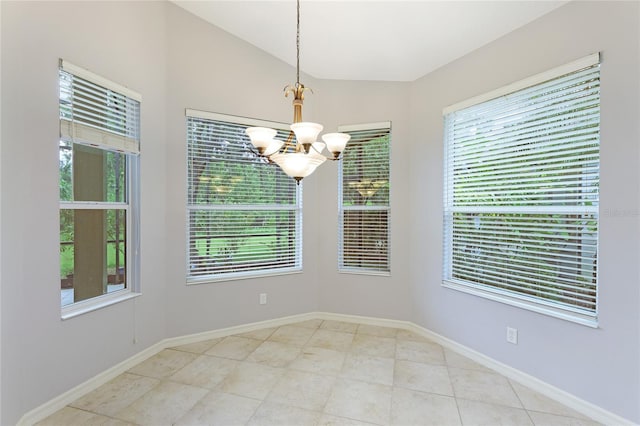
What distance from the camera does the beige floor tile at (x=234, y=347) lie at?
3.02 m

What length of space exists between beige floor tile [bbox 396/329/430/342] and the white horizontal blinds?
316 cm

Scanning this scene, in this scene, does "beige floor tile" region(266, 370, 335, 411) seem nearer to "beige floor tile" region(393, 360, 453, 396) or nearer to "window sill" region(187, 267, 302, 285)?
"beige floor tile" region(393, 360, 453, 396)

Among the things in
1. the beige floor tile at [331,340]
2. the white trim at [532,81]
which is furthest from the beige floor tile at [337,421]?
the white trim at [532,81]

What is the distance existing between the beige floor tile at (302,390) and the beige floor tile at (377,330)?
106 cm

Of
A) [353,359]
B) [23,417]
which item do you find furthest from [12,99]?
[353,359]

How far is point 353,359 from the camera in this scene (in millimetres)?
2959

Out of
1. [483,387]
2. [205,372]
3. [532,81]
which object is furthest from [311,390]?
[532,81]

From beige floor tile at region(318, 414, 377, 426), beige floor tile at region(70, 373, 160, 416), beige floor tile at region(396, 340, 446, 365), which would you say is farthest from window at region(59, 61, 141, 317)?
beige floor tile at region(396, 340, 446, 365)

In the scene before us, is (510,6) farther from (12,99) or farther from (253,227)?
(12,99)

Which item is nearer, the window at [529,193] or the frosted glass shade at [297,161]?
the frosted glass shade at [297,161]

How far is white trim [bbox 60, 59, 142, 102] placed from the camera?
2.22 m

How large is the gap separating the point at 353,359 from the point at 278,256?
143cm

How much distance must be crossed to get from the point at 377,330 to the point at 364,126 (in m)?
2.34

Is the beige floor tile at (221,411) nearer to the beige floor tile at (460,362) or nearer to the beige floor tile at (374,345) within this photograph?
the beige floor tile at (374,345)
